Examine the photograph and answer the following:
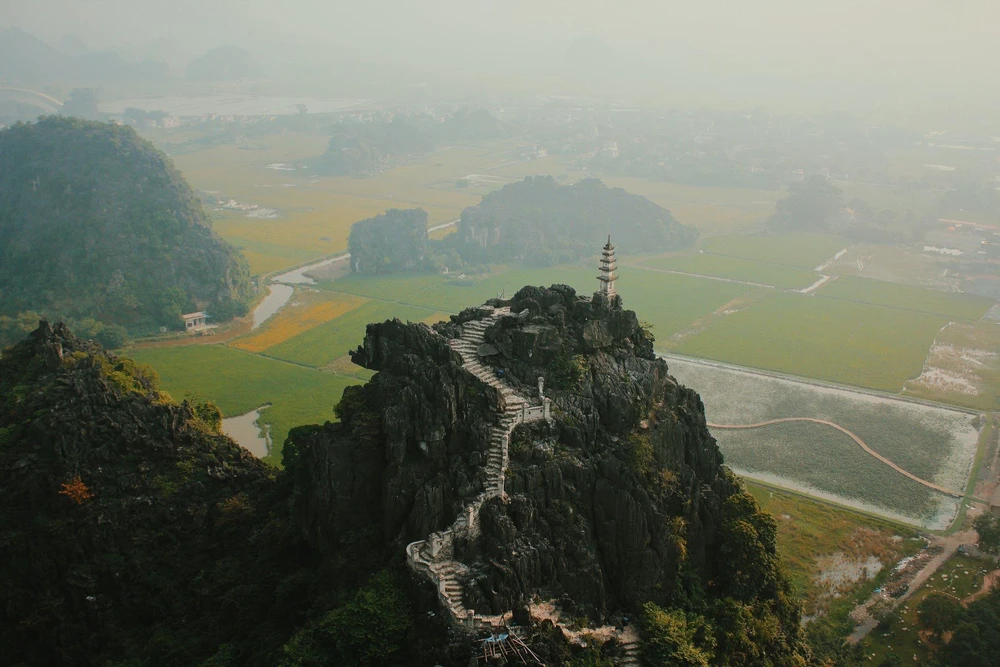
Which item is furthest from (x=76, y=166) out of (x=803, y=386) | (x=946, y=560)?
(x=946, y=560)

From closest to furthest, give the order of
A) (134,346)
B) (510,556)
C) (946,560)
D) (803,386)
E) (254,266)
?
(510,556), (946,560), (803,386), (134,346), (254,266)

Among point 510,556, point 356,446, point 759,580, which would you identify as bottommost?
point 759,580

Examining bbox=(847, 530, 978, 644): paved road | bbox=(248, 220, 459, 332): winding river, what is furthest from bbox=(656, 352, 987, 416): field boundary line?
bbox=(248, 220, 459, 332): winding river

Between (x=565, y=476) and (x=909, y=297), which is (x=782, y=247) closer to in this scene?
(x=909, y=297)

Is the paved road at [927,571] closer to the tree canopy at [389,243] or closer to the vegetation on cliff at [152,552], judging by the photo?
the vegetation on cliff at [152,552]

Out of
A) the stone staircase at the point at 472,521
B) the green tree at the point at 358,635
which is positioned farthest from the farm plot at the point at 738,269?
the green tree at the point at 358,635

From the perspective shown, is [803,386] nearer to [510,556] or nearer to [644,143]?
[510,556]

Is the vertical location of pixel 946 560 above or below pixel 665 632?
below

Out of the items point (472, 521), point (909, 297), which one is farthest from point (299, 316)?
point (909, 297)
